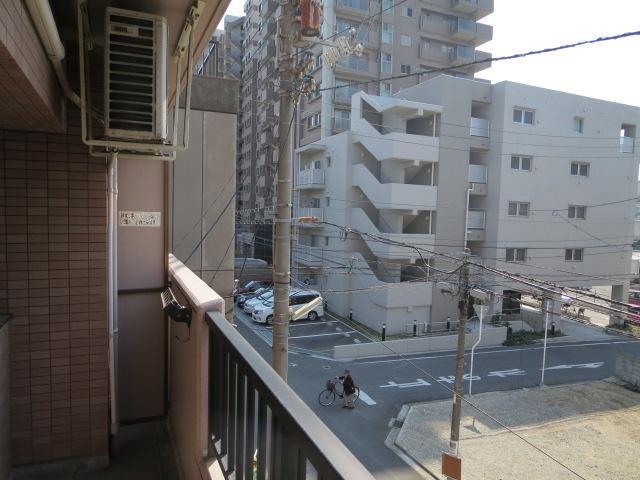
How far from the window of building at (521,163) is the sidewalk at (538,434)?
991 centimetres

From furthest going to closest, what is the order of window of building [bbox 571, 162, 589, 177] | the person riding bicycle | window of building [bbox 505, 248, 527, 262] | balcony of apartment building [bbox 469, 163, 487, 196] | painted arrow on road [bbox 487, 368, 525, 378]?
1. window of building [bbox 571, 162, 589, 177]
2. window of building [bbox 505, 248, 527, 262]
3. balcony of apartment building [bbox 469, 163, 487, 196]
4. painted arrow on road [bbox 487, 368, 525, 378]
5. the person riding bicycle

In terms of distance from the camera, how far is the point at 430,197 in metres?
17.8

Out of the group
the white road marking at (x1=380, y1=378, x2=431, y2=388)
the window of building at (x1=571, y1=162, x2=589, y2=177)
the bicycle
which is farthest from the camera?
the window of building at (x1=571, y1=162, x2=589, y2=177)

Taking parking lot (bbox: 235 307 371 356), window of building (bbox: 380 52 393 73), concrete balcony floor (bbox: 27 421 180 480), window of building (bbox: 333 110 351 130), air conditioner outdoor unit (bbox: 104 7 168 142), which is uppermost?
window of building (bbox: 380 52 393 73)

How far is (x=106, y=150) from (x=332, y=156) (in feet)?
61.7

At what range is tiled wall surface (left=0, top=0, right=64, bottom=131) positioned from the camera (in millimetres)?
1111

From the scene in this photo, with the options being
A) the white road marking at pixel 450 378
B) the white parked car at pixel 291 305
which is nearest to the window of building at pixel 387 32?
the white parked car at pixel 291 305

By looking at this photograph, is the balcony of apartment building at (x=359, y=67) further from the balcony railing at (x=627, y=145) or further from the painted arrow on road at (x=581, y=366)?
the painted arrow on road at (x=581, y=366)

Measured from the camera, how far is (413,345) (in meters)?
15.8

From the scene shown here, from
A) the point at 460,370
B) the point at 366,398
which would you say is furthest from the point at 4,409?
the point at 366,398

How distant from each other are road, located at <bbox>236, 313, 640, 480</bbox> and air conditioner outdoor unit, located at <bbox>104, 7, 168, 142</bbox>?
7.74 metres

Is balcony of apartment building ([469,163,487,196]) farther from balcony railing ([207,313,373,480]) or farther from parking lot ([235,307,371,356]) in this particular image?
balcony railing ([207,313,373,480])

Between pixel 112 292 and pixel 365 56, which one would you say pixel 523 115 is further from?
pixel 112 292

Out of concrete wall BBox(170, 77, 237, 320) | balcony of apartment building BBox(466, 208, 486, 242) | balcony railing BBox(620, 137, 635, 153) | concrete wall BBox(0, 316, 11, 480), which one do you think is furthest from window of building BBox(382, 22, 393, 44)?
concrete wall BBox(0, 316, 11, 480)
